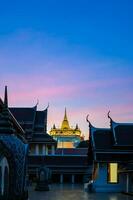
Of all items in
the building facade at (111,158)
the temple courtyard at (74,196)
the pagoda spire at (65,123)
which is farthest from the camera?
the pagoda spire at (65,123)

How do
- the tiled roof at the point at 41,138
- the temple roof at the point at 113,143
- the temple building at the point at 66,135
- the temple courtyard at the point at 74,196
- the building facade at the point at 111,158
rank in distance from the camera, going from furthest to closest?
the temple building at the point at 66,135 < the tiled roof at the point at 41,138 < the temple roof at the point at 113,143 < the building facade at the point at 111,158 < the temple courtyard at the point at 74,196

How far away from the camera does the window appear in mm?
37000

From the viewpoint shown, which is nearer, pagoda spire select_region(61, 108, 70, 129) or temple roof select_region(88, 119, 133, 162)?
temple roof select_region(88, 119, 133, 162)

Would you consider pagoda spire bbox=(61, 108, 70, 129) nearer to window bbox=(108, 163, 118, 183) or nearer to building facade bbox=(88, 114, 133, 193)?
building facade bbox=(88, 114, 133, 193)

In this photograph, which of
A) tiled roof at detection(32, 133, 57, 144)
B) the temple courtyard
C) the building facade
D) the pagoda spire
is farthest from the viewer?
the pagoda spire

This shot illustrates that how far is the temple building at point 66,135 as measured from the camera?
12234 cm

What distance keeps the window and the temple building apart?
83.2 meters

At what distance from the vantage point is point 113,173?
37250 millimetres

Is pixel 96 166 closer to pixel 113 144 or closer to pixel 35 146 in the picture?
pixel 113 144

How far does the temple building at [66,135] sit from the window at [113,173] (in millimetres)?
83227

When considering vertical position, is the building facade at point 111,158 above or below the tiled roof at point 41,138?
below

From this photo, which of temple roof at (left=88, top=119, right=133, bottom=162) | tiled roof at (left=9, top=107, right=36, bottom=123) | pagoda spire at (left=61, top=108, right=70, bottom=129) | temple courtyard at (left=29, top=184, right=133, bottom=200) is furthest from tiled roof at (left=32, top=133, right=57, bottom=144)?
pagoda spire at (left=61, top=108, right=70, bottom=129)

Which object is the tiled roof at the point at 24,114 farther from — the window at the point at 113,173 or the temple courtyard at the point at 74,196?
the temple courtyard at the point at 74,196

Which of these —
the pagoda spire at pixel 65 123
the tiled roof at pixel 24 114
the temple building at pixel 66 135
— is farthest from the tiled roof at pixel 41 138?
the pagoda spire at pixel 65 123
